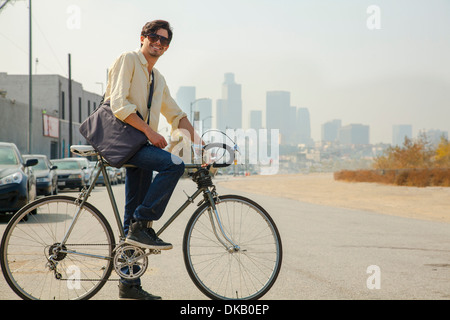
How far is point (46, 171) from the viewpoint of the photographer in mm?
19047

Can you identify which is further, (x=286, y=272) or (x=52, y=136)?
(x=52, y=136)

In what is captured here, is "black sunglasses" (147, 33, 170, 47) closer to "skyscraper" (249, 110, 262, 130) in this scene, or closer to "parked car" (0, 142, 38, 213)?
"parked car" (0, 142, 38, 213)

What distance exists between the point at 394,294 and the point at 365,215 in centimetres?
961

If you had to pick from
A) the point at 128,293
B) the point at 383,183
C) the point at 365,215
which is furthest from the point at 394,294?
the point at 383,183

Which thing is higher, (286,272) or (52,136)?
(52,136)

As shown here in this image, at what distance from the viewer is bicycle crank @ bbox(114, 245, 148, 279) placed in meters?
4.53

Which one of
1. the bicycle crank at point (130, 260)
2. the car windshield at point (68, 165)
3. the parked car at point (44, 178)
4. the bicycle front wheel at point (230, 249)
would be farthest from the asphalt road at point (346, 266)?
the car windshield at point (68, 165)

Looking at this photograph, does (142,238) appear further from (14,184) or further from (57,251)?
(14,184)

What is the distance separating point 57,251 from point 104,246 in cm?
40

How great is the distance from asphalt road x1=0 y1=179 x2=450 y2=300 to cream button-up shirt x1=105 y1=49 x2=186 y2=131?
5.31 ft

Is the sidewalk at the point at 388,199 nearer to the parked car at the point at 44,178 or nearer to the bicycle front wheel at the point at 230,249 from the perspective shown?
the parked car at the point at 44,178

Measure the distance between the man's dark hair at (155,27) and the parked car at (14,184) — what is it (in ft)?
23.1

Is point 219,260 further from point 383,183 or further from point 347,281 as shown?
point 383,183

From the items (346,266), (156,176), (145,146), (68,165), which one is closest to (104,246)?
(156,176)
